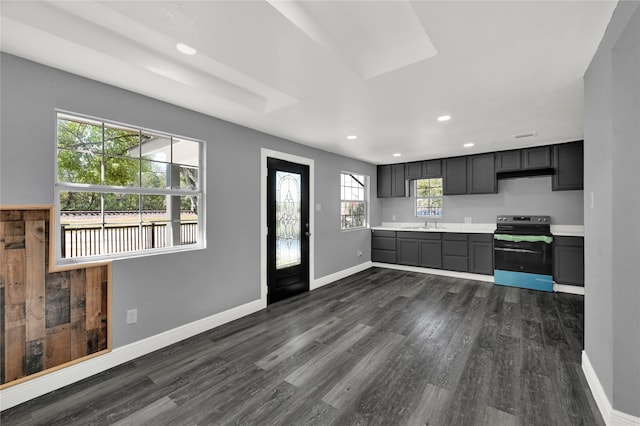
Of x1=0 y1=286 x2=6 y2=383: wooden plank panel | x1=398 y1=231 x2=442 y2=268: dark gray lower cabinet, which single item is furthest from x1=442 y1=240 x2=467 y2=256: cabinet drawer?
x1=0 y1=286 x2=6 y2=383: wooden plank panel

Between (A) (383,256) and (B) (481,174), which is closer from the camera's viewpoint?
(B) (481,174)

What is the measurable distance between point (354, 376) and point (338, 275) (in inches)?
115

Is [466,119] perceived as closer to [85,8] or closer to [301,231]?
[301,231]

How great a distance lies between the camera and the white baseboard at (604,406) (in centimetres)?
154

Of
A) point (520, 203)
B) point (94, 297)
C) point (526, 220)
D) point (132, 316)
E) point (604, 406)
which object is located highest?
point (520, 203)

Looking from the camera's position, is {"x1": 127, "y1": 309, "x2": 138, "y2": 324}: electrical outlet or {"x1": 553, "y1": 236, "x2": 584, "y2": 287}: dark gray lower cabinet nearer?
{"x1": 127, "y1": 309, "x2": 138, "y2": 324}: electrical outlet

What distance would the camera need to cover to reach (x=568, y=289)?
421cm

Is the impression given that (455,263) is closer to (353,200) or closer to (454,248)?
(454,248)

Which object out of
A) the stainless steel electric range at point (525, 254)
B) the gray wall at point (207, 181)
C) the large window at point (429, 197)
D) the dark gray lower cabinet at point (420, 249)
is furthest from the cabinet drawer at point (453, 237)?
the gray wall at point (207, 181)

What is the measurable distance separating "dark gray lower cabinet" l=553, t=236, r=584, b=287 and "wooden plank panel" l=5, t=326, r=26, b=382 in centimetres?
629

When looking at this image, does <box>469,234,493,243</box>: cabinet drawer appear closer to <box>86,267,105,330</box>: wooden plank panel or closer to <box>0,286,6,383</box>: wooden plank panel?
<box>86,267,105,330</box>: wooden plank panel

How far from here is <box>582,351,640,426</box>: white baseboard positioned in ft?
5.04

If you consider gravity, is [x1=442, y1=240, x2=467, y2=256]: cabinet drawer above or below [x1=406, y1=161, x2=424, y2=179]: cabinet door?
below

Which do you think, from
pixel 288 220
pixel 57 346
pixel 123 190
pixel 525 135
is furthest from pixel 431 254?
pixel 57 346
